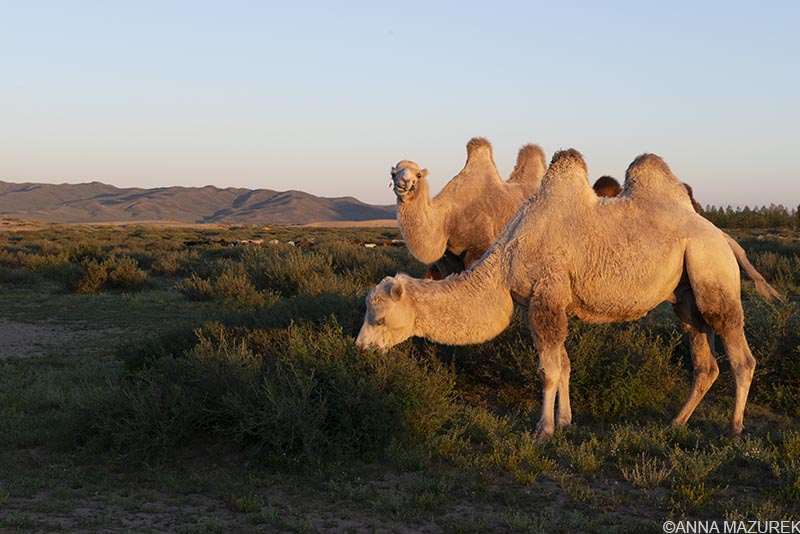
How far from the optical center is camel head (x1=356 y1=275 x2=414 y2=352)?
6570 millimetres

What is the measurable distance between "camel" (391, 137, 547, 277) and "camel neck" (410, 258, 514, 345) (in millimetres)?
1479

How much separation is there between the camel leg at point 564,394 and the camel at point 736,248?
1.81 metres

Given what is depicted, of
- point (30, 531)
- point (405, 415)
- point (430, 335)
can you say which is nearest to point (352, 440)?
point (405, 415)

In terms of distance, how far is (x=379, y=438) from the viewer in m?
6.65

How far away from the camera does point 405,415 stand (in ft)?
22.5

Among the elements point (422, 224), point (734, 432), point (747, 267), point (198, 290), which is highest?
point (422, 224)

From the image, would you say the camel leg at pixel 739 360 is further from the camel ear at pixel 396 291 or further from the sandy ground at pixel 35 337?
the sandy ground at pixel 35 337

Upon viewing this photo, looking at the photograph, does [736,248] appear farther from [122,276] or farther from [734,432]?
[122,276]

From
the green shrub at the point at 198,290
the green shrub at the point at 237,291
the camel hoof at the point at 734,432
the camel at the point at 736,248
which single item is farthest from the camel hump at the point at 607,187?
the green shrub at the point at 198,290

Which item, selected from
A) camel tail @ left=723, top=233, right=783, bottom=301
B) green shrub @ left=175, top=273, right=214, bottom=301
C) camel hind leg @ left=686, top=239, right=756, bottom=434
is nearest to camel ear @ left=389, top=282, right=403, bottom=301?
camel hind leg @ left=686, top=239, right=756, bottom=434

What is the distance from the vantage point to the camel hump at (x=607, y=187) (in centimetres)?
817

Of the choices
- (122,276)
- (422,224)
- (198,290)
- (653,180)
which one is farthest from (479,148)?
(122,276)

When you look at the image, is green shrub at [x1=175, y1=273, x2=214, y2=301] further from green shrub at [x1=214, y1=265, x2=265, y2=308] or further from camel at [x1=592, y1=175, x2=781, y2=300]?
camel at [x1=592, y1=175, x2=781, y2=300]

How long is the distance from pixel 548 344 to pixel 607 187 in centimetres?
234
